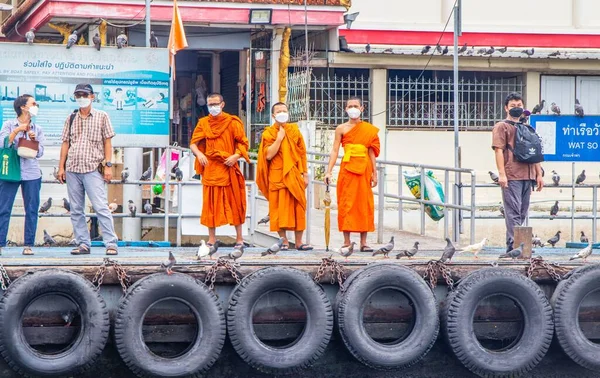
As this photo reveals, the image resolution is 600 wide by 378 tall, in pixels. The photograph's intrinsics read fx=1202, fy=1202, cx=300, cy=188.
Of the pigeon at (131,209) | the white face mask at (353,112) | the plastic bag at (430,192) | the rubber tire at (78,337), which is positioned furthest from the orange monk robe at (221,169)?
the plastic bag at (430,192)

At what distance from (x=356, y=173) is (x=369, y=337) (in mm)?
2625

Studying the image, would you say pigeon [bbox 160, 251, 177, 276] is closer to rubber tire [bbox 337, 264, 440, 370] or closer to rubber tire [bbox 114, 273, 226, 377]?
rubber tire [bbox 114, 273, 226, 377]

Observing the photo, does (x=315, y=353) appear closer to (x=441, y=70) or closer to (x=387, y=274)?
(x=387, y=274)

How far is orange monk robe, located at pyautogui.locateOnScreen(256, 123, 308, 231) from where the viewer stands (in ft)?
40.0

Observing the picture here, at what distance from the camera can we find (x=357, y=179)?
12.1m

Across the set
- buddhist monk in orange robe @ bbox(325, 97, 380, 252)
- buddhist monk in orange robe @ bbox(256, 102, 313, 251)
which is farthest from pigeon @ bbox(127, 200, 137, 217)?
buddhist monk in orange robe @ bbox(325, 97, 380, 252)

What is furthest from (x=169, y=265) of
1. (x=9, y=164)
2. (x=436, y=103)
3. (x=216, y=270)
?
(x=436, y=103)

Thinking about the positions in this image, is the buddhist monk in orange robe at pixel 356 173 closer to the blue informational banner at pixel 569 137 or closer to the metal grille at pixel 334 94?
the blue informational banner at pixel 569 137

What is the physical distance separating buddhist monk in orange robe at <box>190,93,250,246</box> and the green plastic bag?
176 cm

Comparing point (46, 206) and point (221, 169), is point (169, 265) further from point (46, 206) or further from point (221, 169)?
point (46, 206)

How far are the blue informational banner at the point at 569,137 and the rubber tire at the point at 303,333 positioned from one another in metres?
5.71

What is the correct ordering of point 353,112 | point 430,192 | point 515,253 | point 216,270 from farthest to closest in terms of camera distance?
point 430,192
point 353,112
point 515,253
point 216,270

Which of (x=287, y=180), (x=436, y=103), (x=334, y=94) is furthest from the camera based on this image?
(x=436, y=103)

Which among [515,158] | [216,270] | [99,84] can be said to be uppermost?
[99,84]
